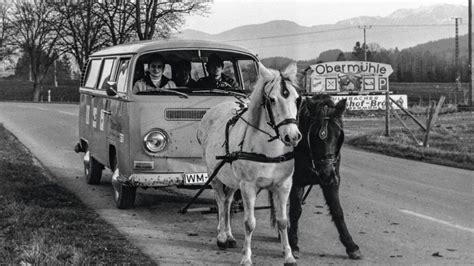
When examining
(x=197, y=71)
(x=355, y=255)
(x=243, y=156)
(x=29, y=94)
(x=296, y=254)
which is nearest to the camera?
(x=243, y=156)

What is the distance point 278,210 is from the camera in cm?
627

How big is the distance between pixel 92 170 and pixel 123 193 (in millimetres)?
2576

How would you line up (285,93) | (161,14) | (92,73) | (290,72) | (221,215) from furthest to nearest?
1. (161,14)
2. (92,73)
3. (221,215)
4. (290,72)
5. (285,93)

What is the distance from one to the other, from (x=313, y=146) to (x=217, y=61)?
3.66 metres

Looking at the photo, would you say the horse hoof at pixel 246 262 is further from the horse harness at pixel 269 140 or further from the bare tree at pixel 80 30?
the bare tree at pixel 80 30

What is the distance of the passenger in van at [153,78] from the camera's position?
9102mm

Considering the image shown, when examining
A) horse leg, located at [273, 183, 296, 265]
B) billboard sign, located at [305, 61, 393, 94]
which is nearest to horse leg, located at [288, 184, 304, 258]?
horse leg, located at [273, 183, 296, 265]

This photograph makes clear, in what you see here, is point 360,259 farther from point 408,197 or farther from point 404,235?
point 408,197

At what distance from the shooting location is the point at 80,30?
57.5 m

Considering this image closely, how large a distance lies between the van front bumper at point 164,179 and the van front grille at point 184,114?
790mm

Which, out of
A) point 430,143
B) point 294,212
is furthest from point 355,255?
→ point 430,143

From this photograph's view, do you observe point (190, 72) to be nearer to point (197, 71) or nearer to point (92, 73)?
point (197, 71)

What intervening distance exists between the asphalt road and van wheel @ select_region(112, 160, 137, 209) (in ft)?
0.55

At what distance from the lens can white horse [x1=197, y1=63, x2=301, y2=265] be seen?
19.0ft
